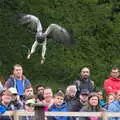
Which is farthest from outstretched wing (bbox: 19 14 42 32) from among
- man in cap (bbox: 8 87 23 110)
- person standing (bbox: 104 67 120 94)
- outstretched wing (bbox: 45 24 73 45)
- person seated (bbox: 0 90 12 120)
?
person seated (bbox: 0 90 12 120)

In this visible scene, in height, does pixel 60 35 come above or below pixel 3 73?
above

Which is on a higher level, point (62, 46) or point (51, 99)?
point (51, 99)

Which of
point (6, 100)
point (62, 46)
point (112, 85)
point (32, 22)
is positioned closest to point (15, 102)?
point (6, 100)

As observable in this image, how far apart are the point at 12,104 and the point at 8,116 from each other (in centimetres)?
103

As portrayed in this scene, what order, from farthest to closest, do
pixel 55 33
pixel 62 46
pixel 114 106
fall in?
pixel 62 46
pixel 55 33
pixel 114 106

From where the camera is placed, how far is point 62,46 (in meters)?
28.9

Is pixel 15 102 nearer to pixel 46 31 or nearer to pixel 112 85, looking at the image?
pixel 112 85

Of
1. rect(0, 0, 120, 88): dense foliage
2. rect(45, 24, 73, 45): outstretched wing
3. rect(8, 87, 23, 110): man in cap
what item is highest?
Result: rect(45, 24, 73, 45): outstretched wing

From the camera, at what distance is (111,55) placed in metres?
29.5

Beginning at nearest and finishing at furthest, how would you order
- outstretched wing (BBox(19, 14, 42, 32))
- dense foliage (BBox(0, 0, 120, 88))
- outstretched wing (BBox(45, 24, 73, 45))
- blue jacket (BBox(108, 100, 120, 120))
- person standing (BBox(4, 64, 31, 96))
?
1. blue jacket (BBox(108, 100, 120, 120))
2. person standing (BBox(4, 64, 31, 96))
3. outstretched wing (BBox(19, 14, 42, 32))
4. outstretched wing (BBox(45, 24, 73, 45))
5. dense foliage (BBox(0, 0, 120, 88))

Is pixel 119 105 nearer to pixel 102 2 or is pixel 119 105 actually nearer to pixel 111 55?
pixel 111 55

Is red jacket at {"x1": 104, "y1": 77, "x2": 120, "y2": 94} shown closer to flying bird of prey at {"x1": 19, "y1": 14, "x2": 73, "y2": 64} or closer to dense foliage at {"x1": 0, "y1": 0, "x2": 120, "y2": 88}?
flying bird of prey at {"x1": 19, "y1": 14, "x2": 73, "y2": 64}

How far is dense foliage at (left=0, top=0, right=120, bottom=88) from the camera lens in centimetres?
2864

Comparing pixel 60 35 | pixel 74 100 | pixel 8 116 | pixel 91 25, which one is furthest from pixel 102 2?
pixel 8 116
